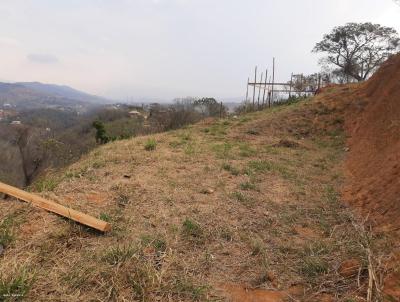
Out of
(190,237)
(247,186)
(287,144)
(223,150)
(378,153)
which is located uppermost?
(378,153)

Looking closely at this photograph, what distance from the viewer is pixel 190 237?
12.2 feet

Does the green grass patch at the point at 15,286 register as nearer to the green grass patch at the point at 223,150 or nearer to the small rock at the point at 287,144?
the green grass patch at the point at 223,150

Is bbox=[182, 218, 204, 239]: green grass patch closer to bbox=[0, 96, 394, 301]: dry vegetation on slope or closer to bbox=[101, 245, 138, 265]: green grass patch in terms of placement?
bbox=[0, 96, 394, 301]: dry vegetation on slope

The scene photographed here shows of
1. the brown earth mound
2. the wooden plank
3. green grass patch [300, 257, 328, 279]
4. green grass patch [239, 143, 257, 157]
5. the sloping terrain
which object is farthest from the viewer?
green grass patch [239, 143, 257, 157]

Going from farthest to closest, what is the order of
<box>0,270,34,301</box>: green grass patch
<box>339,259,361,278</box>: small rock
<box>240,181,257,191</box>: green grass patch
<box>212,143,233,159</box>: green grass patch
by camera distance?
1. <box>212,143,233,159</box>: green grass patch
2. <box>240,181,257,191</box>: green grass patch
3. <box>339,259,361,278</box>: small rock
4. <box>0,270,34,301</box>: green grass patch

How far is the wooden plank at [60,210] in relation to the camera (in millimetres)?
3594

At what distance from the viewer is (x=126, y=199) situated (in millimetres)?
4688

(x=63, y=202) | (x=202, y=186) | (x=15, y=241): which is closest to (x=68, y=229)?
(x=15, y=241)

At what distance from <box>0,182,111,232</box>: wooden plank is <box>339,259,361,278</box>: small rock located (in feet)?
7.09

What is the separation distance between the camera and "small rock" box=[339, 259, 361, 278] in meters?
2.92

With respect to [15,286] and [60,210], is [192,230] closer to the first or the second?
[60,210]

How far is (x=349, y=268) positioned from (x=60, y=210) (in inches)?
109

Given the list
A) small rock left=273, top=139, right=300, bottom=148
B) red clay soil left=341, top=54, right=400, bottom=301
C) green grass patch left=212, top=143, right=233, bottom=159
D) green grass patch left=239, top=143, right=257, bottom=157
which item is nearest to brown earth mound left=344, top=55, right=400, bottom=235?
red clay soil left=341, top=54, right=400, bottom=301

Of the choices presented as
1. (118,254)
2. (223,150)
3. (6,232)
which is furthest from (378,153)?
(6,232)
